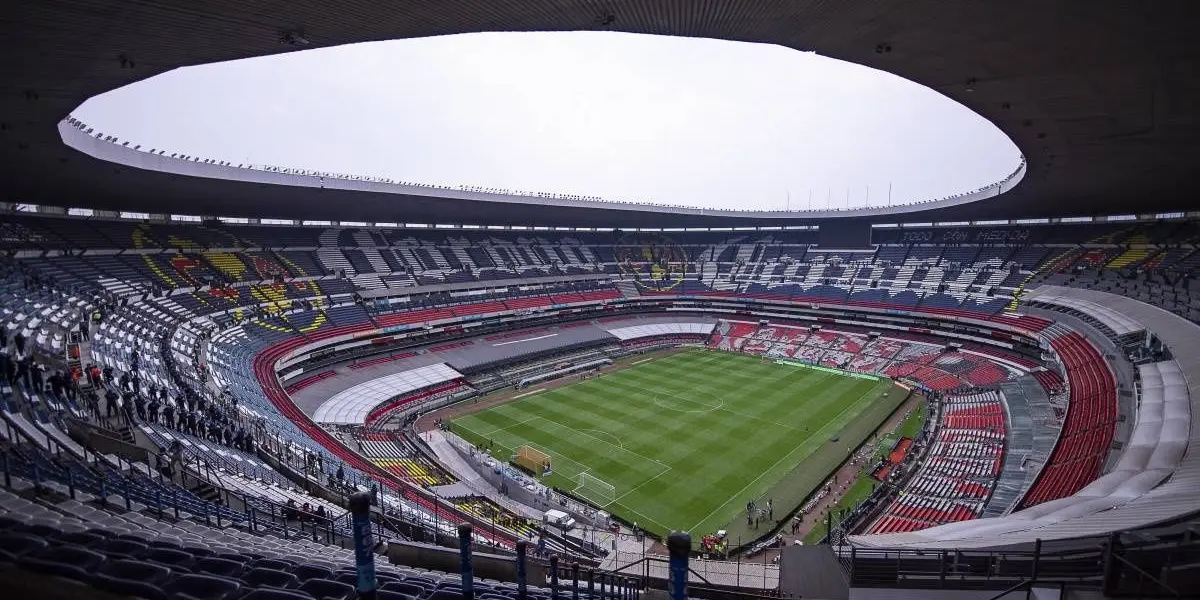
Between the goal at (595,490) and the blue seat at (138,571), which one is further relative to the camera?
the goal at (595,490)

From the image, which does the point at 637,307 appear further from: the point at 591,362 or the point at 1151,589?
the point at 1151,589

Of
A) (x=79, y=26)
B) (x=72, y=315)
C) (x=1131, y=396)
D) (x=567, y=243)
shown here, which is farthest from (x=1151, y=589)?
(x=567, y=243)

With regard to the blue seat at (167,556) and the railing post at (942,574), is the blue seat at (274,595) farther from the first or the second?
the railing post at (942,574)

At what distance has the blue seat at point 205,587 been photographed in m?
4.17

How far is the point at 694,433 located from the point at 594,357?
15690 mm

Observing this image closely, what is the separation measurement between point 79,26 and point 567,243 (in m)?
48.7

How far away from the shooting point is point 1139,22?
826 centimetres

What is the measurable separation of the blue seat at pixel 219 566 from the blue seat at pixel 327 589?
0.73 meters

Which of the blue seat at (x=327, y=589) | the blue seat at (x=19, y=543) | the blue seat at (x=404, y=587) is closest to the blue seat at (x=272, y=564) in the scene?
the blue seat at (x=327, y=589)

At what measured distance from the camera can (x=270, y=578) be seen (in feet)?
16.5

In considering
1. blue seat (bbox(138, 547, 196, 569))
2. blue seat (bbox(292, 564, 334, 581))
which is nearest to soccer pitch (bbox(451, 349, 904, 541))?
blue seat (bbox(292, 564, 334, 581))

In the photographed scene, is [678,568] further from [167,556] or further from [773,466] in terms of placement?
[773,466]

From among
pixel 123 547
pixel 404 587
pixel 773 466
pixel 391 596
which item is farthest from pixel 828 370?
pixel 123 547

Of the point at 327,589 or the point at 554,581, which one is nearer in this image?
the point at 327,589
